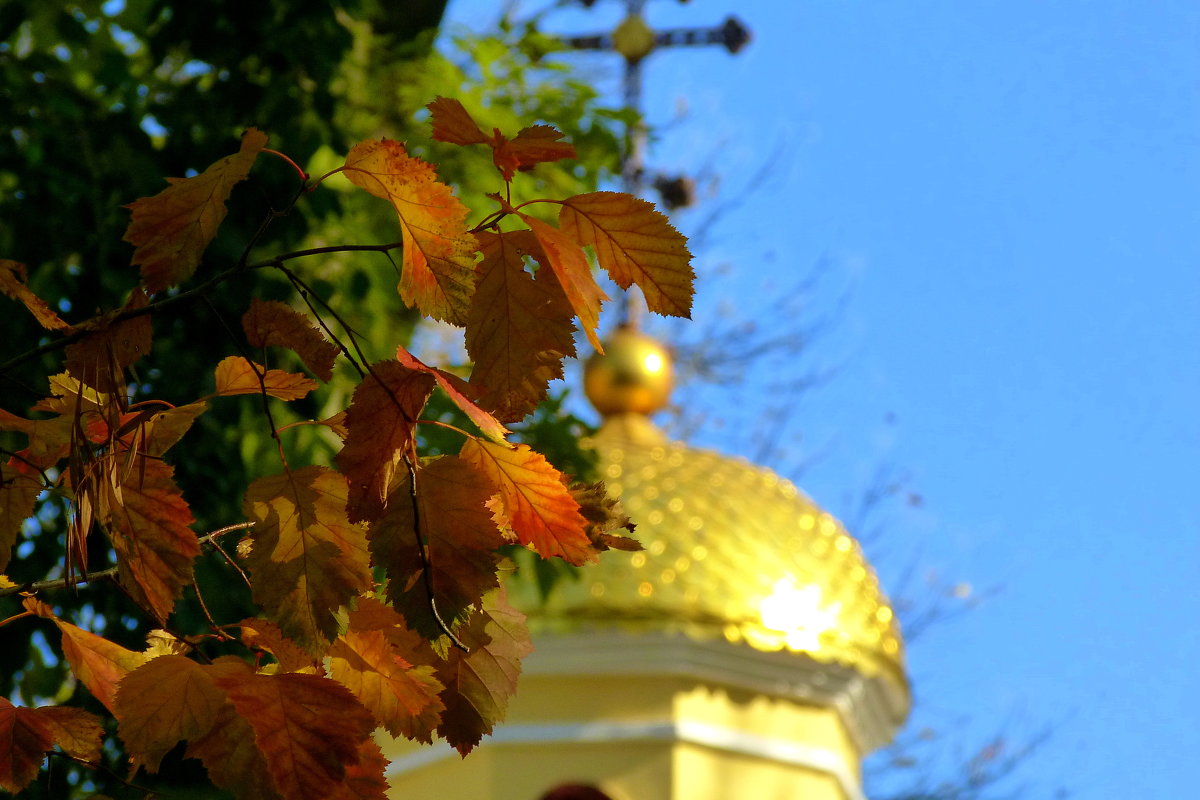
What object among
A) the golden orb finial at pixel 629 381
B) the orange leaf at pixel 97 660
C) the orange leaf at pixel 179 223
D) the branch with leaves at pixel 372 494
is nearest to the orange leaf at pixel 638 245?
the branch with leaves at pixel 372 494

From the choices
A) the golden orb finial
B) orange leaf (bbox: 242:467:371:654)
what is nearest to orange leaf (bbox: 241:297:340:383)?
orange leaf (bbox: 242:467:371:654)

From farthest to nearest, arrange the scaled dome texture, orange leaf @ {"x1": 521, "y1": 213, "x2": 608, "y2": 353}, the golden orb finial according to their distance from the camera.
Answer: the golden orb finial → the scaled dome texture → orange leaf @ {"x1": 521, "y1": 213, "x2": 608, "y2": 353}

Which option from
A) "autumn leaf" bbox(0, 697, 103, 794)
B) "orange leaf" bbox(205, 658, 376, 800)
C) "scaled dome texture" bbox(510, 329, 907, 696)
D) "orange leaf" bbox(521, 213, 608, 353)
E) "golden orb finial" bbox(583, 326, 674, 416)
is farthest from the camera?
"golden orb finial" bbox(583, 326, 674, 416)

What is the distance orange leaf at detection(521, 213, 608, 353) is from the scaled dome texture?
20.3 ft

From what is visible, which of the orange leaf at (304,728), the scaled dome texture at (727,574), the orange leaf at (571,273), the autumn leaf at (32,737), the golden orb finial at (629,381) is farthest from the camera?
the golden orb finial at (629,381)

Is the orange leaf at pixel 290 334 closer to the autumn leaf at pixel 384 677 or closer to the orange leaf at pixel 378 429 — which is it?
the orange leaf at pixel 378 429

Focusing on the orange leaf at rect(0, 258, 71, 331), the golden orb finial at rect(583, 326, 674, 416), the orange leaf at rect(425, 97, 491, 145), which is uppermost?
the golden orb finial at rect(583, 326, 674, 416)

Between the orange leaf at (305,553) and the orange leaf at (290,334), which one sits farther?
the orange leaf at (290,334)

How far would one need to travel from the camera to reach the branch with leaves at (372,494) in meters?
1.10

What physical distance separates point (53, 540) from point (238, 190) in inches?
41.6

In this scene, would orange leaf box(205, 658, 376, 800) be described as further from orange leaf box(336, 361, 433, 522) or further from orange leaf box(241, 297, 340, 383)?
orange leaf box(241, 297, 340, 383)

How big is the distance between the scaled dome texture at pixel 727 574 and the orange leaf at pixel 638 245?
6.17 metres

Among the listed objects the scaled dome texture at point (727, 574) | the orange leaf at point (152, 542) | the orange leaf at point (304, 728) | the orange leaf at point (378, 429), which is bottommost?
the orange leaf at point (304, 728)

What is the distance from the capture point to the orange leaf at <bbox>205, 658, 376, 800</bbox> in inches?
41.3
